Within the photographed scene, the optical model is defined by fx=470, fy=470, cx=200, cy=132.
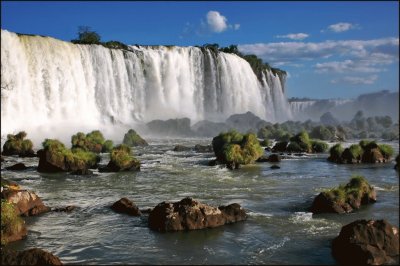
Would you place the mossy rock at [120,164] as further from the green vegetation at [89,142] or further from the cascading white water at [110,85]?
the cascading white water at [110,85]

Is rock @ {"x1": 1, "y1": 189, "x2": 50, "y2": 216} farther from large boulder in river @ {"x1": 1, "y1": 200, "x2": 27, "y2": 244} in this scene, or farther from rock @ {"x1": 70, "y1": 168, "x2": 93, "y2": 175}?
rock @ {"x1": 70, "y1": 168, "x2": 93, "y2": 175}

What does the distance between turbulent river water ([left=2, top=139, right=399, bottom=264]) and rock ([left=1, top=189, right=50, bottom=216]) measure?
0.44 meters

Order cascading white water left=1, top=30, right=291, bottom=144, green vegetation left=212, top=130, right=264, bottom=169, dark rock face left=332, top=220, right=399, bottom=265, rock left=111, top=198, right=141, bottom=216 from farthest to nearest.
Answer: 1. cascading white water left=1, top=30, right=291, bottom=144
2. green vegetation left=212, top=130, right=264, bottom=169
3. rock left=111, top=198, right=141, bottom=216
4. dark rock face left=332, top=220, right=399, bottom=265

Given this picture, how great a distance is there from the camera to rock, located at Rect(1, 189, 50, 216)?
15625 mm

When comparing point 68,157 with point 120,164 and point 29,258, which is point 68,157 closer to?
point 120,164

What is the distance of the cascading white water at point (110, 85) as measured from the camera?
45.7m

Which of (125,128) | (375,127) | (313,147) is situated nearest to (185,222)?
(313,147)

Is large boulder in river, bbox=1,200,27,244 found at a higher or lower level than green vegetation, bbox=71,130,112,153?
lower

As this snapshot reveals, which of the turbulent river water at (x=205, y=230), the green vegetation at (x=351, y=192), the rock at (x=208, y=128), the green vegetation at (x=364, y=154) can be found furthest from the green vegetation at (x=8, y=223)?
the rock at (x=208, y=128)

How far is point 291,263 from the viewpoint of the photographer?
1103cm

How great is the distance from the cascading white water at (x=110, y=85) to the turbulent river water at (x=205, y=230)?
21.9m

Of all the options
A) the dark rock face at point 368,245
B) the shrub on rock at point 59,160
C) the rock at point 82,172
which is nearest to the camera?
the dark rock face at point 368,245

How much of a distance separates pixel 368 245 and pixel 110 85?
48.0m

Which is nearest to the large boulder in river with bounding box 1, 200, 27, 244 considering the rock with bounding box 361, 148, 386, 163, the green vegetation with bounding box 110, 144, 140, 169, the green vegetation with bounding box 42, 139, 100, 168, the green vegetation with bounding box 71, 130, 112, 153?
the green vegetation with bounding box 110, 144, 140, 169
